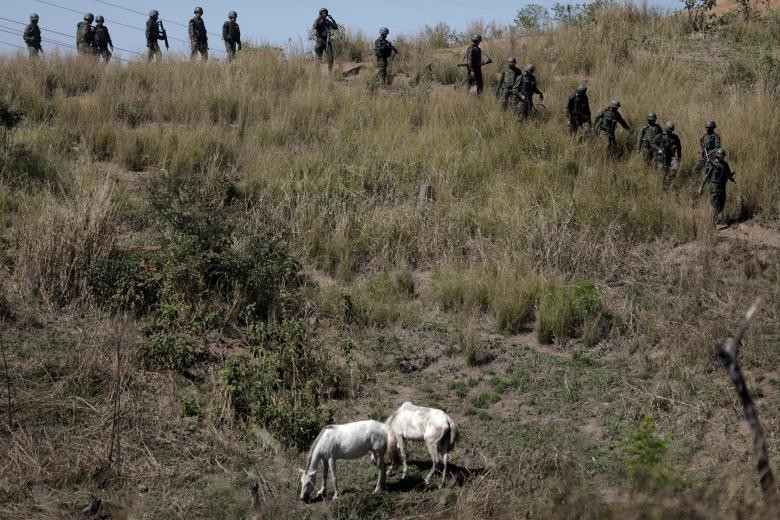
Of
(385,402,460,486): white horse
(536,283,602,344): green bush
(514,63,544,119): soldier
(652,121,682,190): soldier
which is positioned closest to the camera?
(385,402,460,486): white horse

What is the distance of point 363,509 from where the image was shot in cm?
823

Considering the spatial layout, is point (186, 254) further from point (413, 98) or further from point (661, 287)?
point (413, 98)

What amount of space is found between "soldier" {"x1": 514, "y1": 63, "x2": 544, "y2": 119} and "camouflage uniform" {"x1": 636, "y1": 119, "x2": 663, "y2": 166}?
2454 mm

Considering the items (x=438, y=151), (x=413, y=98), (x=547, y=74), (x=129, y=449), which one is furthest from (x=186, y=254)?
(x=547, y=74)

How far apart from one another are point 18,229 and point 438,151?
6454mm

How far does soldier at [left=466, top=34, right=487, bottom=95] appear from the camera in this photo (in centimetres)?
1886

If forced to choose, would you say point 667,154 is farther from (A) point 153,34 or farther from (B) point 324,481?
(A) point 153,34

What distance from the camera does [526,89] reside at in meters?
17.4

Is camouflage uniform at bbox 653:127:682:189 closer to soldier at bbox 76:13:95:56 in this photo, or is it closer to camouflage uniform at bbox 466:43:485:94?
camouflage uniform at bbox 466:43:485:94

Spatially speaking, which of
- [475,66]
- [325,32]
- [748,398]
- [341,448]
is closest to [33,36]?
[325,32]

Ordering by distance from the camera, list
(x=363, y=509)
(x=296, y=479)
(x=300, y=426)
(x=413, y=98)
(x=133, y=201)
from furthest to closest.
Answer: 1. (x=413, y=98)
2. (x=133, y=201)
3. (x=300, y=426)
4. (x=296, y=479)
5. (x=363, y=509)

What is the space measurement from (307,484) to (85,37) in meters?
16.8

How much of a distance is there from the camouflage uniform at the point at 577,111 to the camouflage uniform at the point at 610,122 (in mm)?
477

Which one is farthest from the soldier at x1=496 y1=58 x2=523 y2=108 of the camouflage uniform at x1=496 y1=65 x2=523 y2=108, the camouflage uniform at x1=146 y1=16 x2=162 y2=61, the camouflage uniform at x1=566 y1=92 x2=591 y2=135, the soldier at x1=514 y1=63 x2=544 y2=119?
the camouflage uniform at x1=146 y1=16 x2=162 y2=61
